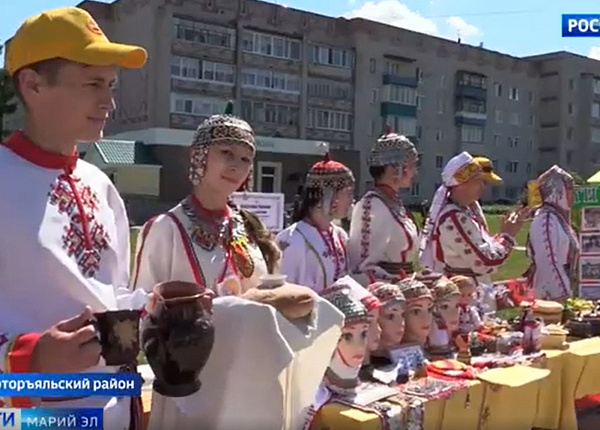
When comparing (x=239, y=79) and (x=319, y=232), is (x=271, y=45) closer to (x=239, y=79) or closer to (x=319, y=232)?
(x=239, y=79)

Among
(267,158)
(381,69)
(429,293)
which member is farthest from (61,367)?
(381,69)

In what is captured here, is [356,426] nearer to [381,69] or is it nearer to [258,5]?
[258,5]

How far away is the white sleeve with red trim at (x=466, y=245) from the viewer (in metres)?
4.07

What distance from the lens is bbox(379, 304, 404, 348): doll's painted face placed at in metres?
2.81

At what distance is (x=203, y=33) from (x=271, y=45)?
10.6ft

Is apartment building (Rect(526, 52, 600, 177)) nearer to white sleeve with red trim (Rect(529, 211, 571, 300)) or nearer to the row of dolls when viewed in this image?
white sleeve with red trim (Rect(529, 211, 571, 300))

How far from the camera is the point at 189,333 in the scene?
1609mm

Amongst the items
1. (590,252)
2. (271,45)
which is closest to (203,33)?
(271,45)

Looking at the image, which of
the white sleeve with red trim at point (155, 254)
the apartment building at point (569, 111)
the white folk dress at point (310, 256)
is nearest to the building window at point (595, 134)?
the apartment building at point (569, 111)

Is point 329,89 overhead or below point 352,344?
overhead

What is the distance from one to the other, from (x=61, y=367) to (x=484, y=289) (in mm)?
3070

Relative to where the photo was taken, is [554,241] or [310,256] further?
[554,241]

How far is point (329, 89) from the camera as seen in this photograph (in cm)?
3175

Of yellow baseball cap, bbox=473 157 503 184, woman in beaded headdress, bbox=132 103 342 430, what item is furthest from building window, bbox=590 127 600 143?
woman in beaded headdress, bbox=132 103 342 430
